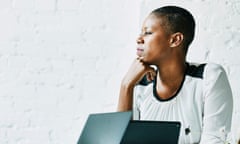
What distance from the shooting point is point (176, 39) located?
1744mm

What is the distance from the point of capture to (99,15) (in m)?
2.21

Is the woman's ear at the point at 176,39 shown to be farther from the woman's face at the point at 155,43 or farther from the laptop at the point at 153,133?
the laptop at the point at 153,133

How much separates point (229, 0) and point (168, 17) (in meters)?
0.39

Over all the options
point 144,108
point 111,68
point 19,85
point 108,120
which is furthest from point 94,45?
point 108,120

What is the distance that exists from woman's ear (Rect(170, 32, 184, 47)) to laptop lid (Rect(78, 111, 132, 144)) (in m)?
0.45

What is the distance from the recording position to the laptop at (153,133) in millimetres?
1403

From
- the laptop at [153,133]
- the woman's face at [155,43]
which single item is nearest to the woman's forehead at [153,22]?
the woman's face at [155,43]

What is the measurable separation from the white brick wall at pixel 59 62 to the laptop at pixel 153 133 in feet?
2.44

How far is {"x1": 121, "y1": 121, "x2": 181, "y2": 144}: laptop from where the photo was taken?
4.60ft

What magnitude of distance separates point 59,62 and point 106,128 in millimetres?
887

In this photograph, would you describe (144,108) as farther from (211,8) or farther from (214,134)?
(211,8)

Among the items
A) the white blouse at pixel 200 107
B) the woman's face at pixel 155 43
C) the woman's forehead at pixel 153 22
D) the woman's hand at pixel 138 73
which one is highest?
the woman's forehead at pixel 153 22

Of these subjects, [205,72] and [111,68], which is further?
[111,68]

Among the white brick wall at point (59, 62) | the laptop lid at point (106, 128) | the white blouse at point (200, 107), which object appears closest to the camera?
the laptop lid at point (106, 128)
